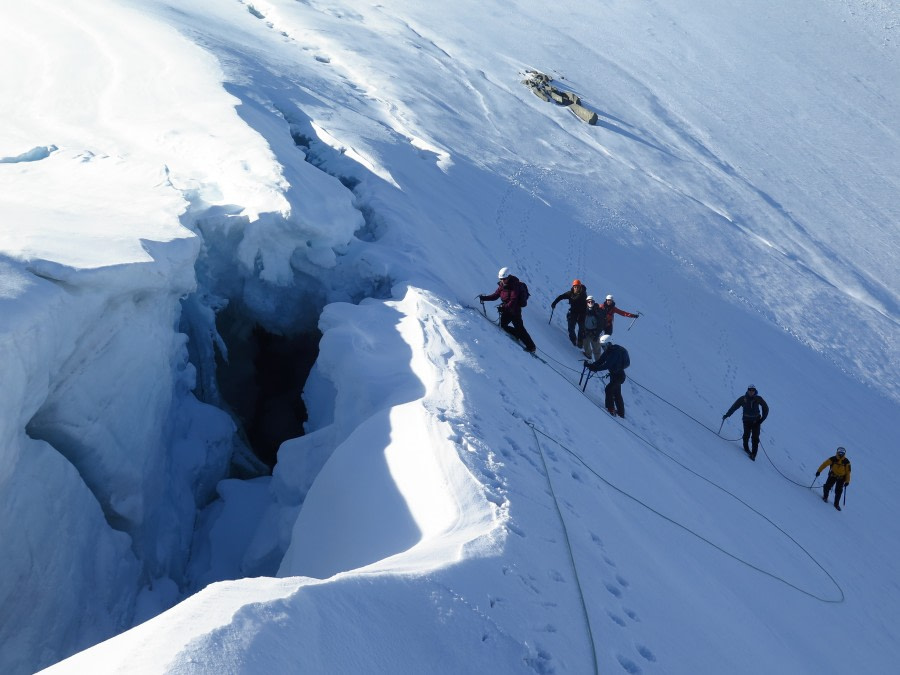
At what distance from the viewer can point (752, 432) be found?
38.3 feet

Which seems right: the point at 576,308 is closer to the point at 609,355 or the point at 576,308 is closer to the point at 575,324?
the point at 575,324

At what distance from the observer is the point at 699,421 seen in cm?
1202

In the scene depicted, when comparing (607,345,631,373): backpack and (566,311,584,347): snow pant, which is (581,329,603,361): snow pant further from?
(607,345,631,373): backpack

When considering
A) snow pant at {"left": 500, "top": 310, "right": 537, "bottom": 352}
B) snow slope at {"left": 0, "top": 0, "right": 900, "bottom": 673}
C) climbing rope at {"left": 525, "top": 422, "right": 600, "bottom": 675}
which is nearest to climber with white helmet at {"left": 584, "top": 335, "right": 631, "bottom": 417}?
snow slope at {"left": 0, "top": 0, "right": 900, "bottom": 673}

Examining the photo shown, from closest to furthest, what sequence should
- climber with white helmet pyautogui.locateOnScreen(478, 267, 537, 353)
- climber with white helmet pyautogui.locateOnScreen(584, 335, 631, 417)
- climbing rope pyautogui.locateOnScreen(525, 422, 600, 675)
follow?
climbing rope pyautogui.locateOnScreen(525, 422, 600, 675) < climber with white helmet pyautogui.locateOnScreen(478, 267, 537, 353) < climber with white helmet pyautogui.locateOnScreen(584, 335, 631, 417)

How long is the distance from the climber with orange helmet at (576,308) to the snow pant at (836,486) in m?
4.45

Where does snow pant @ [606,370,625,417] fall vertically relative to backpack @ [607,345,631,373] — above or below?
below

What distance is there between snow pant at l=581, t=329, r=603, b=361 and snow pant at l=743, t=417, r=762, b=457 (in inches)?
103

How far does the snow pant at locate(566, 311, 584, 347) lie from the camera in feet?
38.5

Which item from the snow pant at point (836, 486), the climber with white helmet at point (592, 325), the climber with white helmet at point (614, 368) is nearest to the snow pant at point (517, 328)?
the climber with white helmet at point (614, 368)

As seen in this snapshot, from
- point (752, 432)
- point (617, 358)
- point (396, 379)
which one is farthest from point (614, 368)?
point (396, 379)

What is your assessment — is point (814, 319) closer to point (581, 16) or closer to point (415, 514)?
point (415, 514)

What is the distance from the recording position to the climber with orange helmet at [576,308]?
11484mm

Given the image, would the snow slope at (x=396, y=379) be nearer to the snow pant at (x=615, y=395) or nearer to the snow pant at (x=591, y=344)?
the snow pant at (x=615, y=395)
